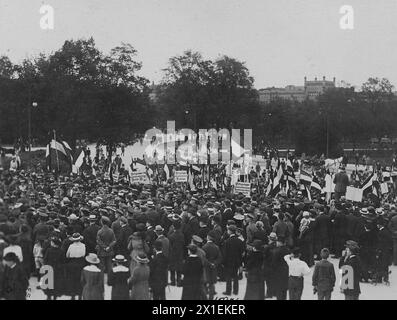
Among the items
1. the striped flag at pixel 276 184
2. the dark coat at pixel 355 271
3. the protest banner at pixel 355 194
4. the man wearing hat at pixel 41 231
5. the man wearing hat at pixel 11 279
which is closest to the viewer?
the man wearing hat at pixel 11 279

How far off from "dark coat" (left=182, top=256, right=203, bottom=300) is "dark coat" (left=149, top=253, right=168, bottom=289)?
3.11ft

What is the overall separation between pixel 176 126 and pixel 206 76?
6.56 metres

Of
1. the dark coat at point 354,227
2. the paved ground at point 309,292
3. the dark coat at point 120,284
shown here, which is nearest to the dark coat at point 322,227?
the dark coat at point 354,227

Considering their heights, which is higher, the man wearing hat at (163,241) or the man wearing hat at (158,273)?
the man wearing hat at (163,241)

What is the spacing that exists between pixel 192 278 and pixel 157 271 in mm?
1068

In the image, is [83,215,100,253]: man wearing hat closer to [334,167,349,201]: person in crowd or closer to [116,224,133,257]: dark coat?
[116,224,133,257]: dark coat

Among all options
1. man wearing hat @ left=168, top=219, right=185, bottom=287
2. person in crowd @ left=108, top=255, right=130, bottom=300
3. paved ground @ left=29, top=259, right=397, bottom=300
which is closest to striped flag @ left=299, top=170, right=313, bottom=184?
paved ground @ left=29, top=259, right=397, bottom=300

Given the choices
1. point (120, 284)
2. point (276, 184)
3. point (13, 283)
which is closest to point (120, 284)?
point (120, 284)

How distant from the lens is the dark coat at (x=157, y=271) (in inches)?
471

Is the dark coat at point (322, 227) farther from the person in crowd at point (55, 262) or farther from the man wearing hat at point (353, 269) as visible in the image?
the person in crowd at point (55, 262)

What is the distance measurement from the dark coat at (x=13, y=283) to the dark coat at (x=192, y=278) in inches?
111

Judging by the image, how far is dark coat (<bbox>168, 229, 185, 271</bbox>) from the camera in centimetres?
1377

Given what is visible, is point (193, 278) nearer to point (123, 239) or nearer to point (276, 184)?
point (123, 239)
